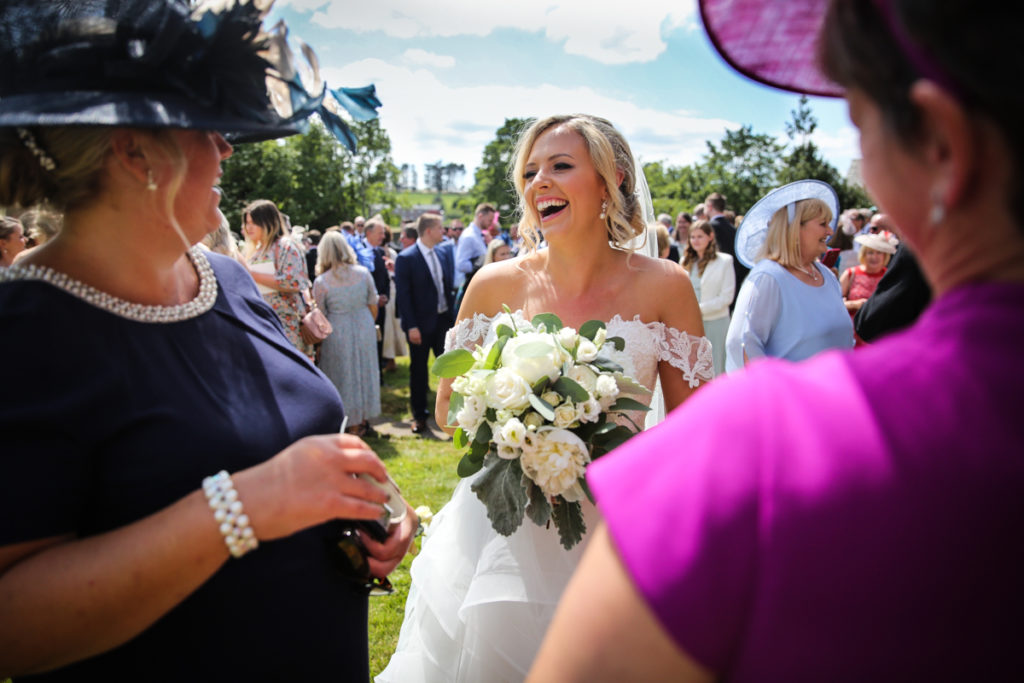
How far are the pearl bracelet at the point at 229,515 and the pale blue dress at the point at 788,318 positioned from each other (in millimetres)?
3872

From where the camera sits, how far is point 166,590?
1.15 m

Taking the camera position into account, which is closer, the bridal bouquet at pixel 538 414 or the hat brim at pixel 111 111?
the hat brim at pixel 111 111

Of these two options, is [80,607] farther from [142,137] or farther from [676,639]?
[676,639]

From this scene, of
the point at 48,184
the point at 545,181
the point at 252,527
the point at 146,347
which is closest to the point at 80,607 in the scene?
the point at 252,527

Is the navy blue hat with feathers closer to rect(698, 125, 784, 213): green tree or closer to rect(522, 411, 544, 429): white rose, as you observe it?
rect(522, 411, 544, 429): white rose

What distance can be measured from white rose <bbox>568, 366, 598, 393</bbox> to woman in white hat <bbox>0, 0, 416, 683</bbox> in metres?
0.76

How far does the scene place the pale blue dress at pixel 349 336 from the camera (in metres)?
7.05

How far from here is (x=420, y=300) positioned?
8.08 metres

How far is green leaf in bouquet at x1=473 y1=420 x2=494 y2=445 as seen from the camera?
200cm

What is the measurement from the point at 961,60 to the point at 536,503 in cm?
166

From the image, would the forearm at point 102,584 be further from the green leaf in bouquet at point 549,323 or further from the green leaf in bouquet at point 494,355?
the green leaf in bouquet at point 549,323

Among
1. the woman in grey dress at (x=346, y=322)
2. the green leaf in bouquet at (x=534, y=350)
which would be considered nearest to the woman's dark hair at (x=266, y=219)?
the woman in grey dress at (x=346, y=322)

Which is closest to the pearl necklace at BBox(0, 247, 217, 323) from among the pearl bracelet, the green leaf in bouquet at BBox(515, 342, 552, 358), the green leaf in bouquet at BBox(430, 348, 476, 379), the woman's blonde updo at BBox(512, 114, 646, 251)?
the pearl bracelet

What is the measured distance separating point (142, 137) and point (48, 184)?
0.23 meters
